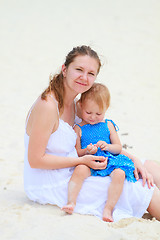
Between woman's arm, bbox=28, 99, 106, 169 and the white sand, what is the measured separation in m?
0.38

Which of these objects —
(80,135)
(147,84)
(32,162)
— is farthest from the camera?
(147,84)

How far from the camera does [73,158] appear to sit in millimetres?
2992

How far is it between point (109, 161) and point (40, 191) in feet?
2.15

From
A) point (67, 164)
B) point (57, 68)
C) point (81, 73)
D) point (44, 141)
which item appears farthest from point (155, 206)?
point (57, 68)

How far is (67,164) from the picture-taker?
9.79 feet

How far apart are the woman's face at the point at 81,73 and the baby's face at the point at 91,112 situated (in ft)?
0.52

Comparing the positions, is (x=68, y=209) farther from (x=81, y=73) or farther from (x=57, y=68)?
(x=57, y=68)

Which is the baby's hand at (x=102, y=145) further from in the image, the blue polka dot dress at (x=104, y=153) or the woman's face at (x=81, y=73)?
the woman's face at (x=81, y=73)

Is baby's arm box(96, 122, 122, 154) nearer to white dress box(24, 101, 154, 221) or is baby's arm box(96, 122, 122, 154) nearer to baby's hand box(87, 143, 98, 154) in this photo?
baby's hand box(87, 143, 98, 154)

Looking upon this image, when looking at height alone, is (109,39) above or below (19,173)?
above

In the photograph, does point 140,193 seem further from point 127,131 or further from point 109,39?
point 109,39

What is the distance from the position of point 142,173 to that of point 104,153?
396 mm

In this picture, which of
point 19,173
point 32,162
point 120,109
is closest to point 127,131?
point 120,109

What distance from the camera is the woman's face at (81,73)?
118 inches
